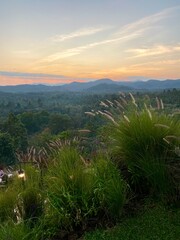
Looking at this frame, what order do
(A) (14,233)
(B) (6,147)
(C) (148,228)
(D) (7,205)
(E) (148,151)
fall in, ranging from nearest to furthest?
(A) (14,233) → (C) (148,228) → (D) (7,205) → (E) (148,151) → (B) (6,147)

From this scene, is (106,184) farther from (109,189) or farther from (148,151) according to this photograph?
(148,151)

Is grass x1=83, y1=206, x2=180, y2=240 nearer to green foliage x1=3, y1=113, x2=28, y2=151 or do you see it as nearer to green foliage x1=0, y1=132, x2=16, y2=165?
green foliage x1=0, y1=132, x2=16, y2=165

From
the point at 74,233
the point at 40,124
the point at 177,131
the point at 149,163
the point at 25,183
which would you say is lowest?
the point at 40,124

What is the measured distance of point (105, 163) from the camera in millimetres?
4754

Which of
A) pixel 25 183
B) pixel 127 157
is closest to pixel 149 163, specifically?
pixel 127 157

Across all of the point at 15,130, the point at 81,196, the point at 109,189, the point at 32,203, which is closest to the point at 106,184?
the point at 109,189

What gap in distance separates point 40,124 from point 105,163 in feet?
334

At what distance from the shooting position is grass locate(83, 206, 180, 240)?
160 inches

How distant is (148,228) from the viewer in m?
4.22

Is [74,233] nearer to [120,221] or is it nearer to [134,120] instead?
[120,221]

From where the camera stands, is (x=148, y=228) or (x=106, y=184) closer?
(x=148, y=228)

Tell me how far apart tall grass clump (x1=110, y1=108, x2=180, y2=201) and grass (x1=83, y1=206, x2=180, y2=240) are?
0.31 m

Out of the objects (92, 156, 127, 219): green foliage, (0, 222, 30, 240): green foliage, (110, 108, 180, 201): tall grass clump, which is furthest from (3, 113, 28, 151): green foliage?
(0, 222, 30, 240): green foliage

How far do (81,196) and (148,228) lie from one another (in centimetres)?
80
